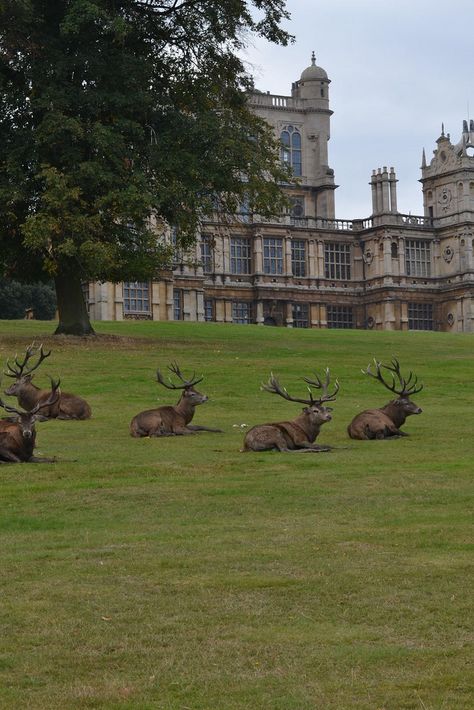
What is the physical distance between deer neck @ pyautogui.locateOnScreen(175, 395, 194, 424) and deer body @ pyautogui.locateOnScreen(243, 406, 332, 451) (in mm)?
3162

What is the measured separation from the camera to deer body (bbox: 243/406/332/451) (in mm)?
20297

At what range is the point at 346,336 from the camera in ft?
171

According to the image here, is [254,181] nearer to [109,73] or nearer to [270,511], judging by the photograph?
[109,73]

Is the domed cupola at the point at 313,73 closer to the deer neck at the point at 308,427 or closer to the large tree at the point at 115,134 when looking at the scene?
the large tree at the point at 115,134

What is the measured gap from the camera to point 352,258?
9644cm

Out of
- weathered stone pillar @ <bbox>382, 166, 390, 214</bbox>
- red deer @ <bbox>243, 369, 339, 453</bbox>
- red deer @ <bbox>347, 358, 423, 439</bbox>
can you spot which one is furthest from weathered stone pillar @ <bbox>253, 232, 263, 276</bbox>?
red deer @ <bbox>243, 369, 339, 453</bbox>

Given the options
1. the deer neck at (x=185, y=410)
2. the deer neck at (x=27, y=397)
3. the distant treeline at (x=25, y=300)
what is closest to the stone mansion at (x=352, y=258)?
the distant treeline at (x=25, y=300)

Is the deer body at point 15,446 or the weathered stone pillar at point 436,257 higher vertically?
the weathered stone pillar at point 436,257

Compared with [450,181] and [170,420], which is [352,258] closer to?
[450,181]

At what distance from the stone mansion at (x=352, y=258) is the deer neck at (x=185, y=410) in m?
63.1

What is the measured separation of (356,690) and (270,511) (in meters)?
6.44

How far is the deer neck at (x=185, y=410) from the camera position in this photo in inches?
929

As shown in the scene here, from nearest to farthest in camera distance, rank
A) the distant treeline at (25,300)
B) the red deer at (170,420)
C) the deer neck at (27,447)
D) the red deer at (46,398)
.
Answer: the deer neck at (27,447)
the red deer at (170,420)
the red deer at (46,398)
the distant treeline at (25,300)

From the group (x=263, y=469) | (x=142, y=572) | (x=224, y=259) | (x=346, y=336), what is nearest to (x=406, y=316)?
(x=224, y=259)
